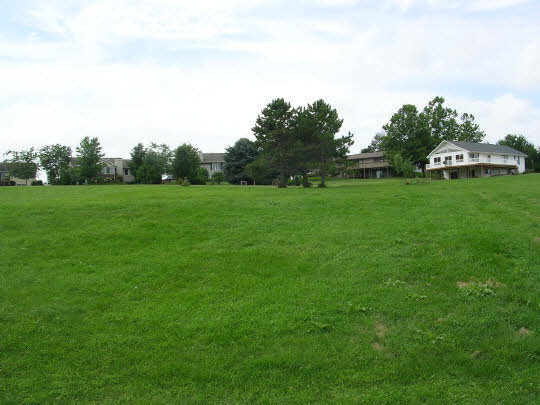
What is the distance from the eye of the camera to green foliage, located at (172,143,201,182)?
2473 inches

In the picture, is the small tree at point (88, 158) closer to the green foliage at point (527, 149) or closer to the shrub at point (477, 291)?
the shrub at point (477, 291)

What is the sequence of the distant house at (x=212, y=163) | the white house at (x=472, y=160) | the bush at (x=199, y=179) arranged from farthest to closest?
the distant house at (x=212, y=163), the white house at (x=472, y=160), the bush at (x=199, y=179)

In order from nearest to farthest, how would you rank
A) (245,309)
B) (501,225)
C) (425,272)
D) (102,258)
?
(245,309) < (425,272) < (102,258) < (501,225)

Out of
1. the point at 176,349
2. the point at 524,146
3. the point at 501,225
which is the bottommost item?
the point at 176,349

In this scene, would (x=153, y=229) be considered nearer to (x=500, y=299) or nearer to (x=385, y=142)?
(x=500, y=299)

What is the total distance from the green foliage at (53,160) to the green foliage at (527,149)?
305 feet

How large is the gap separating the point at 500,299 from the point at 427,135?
73260 millimetres

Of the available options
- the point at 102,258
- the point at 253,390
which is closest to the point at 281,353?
the point at 253,390

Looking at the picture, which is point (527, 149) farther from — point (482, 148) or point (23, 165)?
point (23, 165)

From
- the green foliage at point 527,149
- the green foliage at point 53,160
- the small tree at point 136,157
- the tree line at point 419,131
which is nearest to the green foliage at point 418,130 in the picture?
the tree line at point 419,131

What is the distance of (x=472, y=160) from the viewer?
63.8 meters

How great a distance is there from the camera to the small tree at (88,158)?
62156mm

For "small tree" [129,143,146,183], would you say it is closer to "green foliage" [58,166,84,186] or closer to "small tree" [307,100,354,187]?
"green foliage" [58,166,84,186]

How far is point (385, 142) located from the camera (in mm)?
76625
